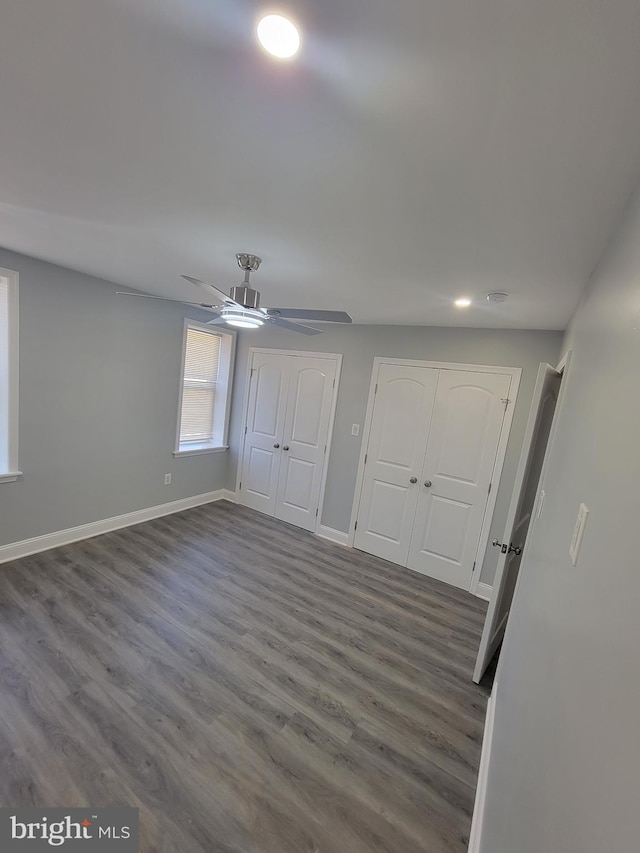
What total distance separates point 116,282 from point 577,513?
12.1 ft

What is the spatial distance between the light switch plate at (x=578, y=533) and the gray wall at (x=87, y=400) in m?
3.52

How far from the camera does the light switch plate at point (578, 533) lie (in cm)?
82

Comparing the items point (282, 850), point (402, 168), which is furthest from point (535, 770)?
point (402, 168)

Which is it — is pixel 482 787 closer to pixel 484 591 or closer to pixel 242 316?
pixel 484 591

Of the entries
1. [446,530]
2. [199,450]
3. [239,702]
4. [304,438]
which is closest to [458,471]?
[446,530]

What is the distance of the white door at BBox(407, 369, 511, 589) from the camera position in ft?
10.4

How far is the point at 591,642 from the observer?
2.00 ft

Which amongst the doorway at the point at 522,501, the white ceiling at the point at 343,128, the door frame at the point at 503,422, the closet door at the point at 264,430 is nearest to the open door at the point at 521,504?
the doorway at the point at 522,501

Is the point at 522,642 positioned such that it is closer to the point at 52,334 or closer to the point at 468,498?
the point at 468,498

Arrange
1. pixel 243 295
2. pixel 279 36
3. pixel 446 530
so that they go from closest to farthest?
1. pixel 279 36
2. pixel 243 295
3. pixel 446 530

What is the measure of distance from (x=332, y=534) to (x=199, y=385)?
236 cm

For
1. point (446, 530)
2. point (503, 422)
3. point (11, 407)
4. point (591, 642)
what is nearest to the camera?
point (591, 642)

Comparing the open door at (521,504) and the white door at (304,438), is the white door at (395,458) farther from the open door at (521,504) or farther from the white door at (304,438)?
the open door at (521,504)

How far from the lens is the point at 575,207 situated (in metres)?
1.18
